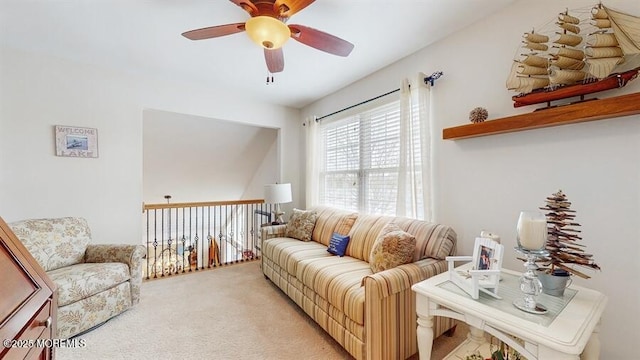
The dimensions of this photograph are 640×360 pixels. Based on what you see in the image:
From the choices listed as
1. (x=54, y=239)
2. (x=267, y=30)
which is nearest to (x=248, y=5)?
(x=267, y=30)

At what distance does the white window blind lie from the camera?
279 centimetres

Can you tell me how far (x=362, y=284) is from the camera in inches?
67.0

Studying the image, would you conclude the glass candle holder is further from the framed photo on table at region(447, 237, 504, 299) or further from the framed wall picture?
the framed wall picture

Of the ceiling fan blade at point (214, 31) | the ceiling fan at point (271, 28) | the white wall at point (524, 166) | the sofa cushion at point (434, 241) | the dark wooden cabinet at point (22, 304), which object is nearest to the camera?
the dark wooden cabinet at point (22, 304)

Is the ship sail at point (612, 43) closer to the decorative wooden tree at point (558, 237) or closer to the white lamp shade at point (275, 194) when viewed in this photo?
the decorative wooden tree at point (558, 237)

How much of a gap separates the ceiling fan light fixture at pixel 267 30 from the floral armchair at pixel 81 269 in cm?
234

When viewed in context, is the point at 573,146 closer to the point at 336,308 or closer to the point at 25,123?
the point at 336,308

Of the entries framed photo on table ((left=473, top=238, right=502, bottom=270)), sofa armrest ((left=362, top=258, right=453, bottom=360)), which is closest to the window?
sofa armrest ((left=362, top=258, right=453, bottom=360))

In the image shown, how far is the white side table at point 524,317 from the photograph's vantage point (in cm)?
92

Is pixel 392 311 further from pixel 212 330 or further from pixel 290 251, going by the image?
pixel 212 330

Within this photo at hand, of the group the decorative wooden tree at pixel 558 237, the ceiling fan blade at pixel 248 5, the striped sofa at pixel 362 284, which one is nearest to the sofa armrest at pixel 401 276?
the striped sofa at pixel 362 284

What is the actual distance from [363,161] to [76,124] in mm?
3287

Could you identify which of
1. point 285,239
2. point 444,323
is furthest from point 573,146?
point 285,239

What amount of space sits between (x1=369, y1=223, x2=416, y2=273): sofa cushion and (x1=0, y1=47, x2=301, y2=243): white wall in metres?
2.92
